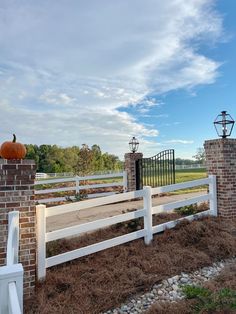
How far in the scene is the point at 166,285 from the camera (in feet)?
13.1

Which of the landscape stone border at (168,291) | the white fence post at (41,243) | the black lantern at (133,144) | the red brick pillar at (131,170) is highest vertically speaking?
the black lantern at (133,144)

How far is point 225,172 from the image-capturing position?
22.0 ft

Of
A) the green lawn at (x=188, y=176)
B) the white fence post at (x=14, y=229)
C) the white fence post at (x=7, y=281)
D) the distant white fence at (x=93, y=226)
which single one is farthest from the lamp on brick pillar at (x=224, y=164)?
the green lawn at (x=188, y=176)

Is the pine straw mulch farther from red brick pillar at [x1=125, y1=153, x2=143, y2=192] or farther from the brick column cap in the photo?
red brick pillar at [x1=125, y1=153, x2=143, y2=192]

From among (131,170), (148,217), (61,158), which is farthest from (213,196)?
(61,158)

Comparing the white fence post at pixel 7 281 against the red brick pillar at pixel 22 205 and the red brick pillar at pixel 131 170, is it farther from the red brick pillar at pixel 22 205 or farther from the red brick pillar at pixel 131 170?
the red brick pillar at pixel 131 170

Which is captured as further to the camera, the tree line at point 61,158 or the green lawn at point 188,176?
the tree line at point 61,158

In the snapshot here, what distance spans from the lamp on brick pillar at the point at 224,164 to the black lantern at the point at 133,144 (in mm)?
3827

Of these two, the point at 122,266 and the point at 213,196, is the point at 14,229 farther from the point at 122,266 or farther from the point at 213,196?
the point at 213,196

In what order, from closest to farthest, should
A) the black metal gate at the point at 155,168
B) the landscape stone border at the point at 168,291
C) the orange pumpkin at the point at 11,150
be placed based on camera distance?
1. the landscape stone border at the point at 168,291
2. the orange pumpkin at the point at 11,150
3. the black metal gate at the point at 155,168

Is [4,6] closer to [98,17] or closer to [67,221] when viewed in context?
[98,17]

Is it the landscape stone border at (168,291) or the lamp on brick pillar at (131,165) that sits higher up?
the lamp on brick pillar at (131,165)

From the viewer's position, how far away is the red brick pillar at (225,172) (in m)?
6.58

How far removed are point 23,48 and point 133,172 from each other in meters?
5.34
